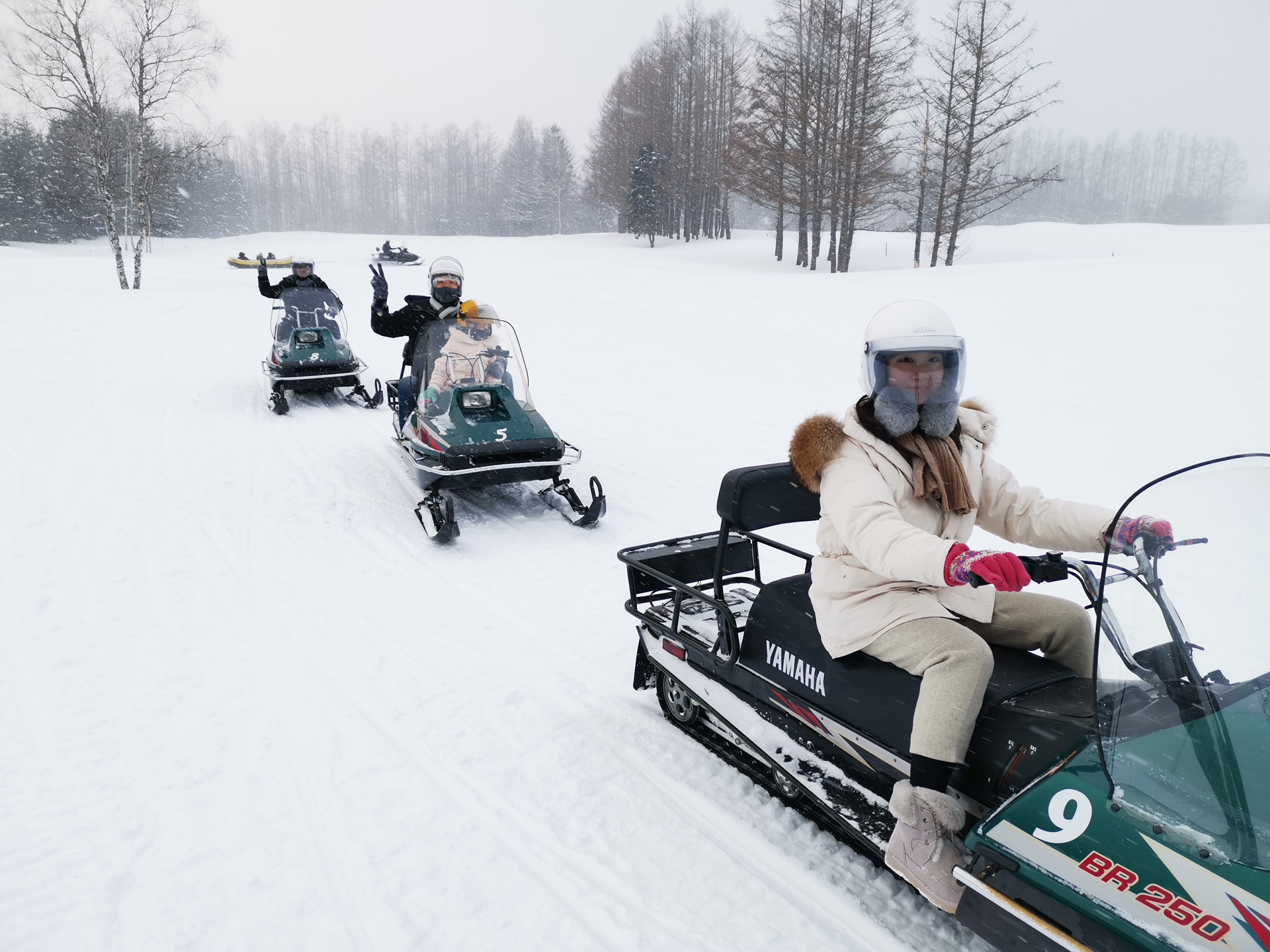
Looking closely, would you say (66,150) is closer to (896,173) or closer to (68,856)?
(896,173)

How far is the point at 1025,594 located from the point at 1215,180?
11320 cm

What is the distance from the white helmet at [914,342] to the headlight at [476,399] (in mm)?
4361

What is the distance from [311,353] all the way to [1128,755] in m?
9.84

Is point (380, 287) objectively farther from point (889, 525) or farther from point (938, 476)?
point (889, 525)

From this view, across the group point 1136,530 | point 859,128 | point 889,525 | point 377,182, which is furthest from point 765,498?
point 377,182

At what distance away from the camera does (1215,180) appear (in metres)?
88.5

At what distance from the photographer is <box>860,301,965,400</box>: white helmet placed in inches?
102

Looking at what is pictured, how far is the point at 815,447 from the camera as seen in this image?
2641mm

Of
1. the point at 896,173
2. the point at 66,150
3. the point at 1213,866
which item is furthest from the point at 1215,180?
the point at 1213,866

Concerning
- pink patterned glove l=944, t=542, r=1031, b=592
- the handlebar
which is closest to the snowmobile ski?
the handlebar

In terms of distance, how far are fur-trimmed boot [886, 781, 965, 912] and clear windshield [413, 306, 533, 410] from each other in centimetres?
502

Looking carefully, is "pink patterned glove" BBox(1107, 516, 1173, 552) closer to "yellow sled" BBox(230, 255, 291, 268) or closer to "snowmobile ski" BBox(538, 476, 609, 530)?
"snowmobile ski" BBox(538, 476, 609, 530)

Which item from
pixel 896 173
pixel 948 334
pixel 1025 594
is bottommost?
pixel 1025 594

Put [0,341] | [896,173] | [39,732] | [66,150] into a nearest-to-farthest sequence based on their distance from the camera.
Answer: [39,732]
[0,341]
[896,173]
[66,150]
